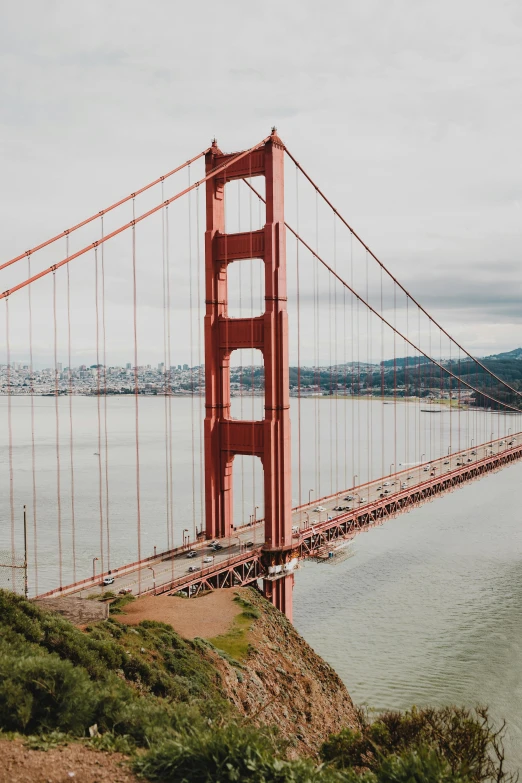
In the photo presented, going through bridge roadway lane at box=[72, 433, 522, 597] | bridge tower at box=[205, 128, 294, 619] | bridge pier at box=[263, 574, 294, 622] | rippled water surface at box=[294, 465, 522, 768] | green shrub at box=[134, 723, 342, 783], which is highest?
bridge tower at box=[205, 128, 294, 619]

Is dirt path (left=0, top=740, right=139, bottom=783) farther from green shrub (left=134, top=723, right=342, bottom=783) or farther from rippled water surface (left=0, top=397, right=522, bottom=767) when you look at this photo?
rippled water surface (left=0, top=397, right=522, bottom=767)

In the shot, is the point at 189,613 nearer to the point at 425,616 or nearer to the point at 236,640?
the point at 236,640

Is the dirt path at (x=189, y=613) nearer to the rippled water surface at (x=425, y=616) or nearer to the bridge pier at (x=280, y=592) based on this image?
the bridge pier at (x=280, y=592)

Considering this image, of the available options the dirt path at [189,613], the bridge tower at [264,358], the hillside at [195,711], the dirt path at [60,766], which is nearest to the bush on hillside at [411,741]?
the hillside at [195,711]

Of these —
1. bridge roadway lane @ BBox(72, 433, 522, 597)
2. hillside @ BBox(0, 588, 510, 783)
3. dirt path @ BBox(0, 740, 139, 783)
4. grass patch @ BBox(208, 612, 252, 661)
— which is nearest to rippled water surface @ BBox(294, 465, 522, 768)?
bridge roadway lane @ BBox(72, 433, 522, 597)

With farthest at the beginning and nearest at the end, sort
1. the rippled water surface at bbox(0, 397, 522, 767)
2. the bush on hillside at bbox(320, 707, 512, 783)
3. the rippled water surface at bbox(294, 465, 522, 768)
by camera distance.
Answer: the rippled water surface at bbox(0, 397, 522, 767) < the rippled water surface at bbox(294, 465, 522, 768) < the bush on hillside at bbox(320, 707, 512, 783)

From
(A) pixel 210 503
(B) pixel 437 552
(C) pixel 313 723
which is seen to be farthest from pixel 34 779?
(B) pixel 437 552
